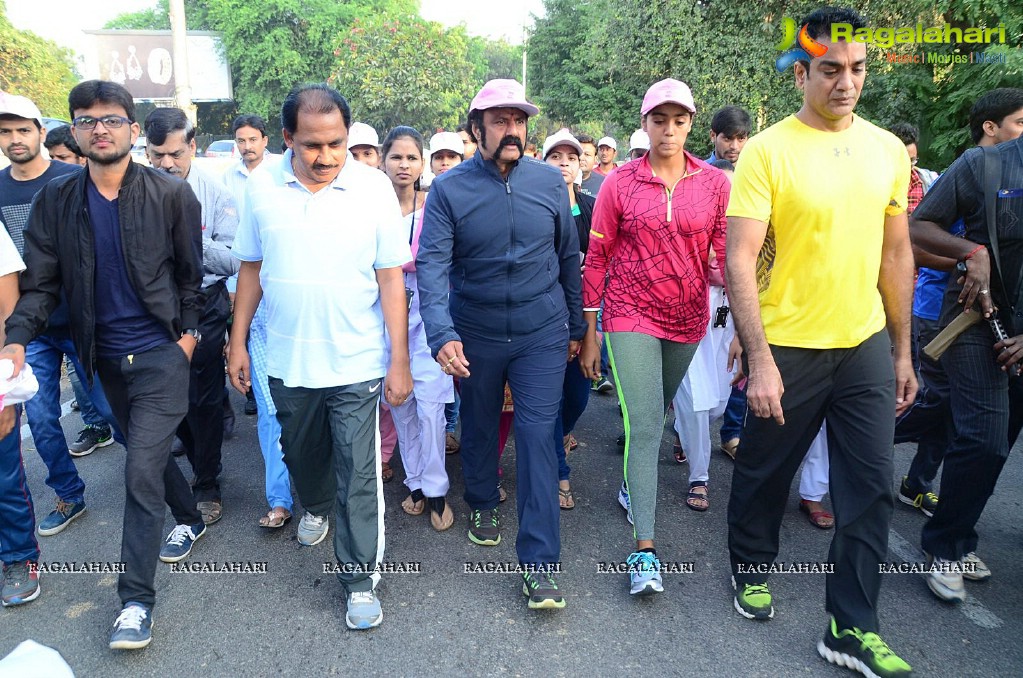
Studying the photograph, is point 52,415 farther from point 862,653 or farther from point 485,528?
point 862,653

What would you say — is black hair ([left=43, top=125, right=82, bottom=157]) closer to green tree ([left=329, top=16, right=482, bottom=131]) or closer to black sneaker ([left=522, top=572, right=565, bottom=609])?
black sneaker ([left=522, top=572, right=565, bottom=609])

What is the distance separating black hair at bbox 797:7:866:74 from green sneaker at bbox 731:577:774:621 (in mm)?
2079

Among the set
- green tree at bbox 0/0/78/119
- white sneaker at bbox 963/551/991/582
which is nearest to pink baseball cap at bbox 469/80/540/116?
white sneaker at bbox 963/551/991/582

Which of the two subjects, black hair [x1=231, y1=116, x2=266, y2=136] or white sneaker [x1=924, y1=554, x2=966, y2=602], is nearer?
white sneaker [x1=924, y1=554, x2=966, y2=602]

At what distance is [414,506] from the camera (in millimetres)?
4211

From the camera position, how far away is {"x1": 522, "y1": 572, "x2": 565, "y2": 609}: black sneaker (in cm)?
315

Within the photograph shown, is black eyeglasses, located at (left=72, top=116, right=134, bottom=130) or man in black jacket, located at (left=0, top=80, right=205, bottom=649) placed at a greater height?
black eyeglasses, located at (left=72, top=116, right=134, bottom=130)

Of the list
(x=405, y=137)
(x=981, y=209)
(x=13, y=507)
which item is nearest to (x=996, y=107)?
(x=981, y=209)

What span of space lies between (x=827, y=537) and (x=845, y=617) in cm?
116

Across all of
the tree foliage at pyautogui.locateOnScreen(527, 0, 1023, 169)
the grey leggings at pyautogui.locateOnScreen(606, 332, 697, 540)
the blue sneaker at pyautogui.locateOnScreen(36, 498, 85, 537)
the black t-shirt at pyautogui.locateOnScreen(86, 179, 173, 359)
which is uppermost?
the tree foliage at pyautogui.locateOnScreen(527, 0, 1023, 169)

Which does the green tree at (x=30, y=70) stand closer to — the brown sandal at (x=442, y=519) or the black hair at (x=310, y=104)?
the black hair at (x=310, y=104)

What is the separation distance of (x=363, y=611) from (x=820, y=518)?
2.43m

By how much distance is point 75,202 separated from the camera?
10.3 feet

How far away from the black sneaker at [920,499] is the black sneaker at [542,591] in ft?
7.20
